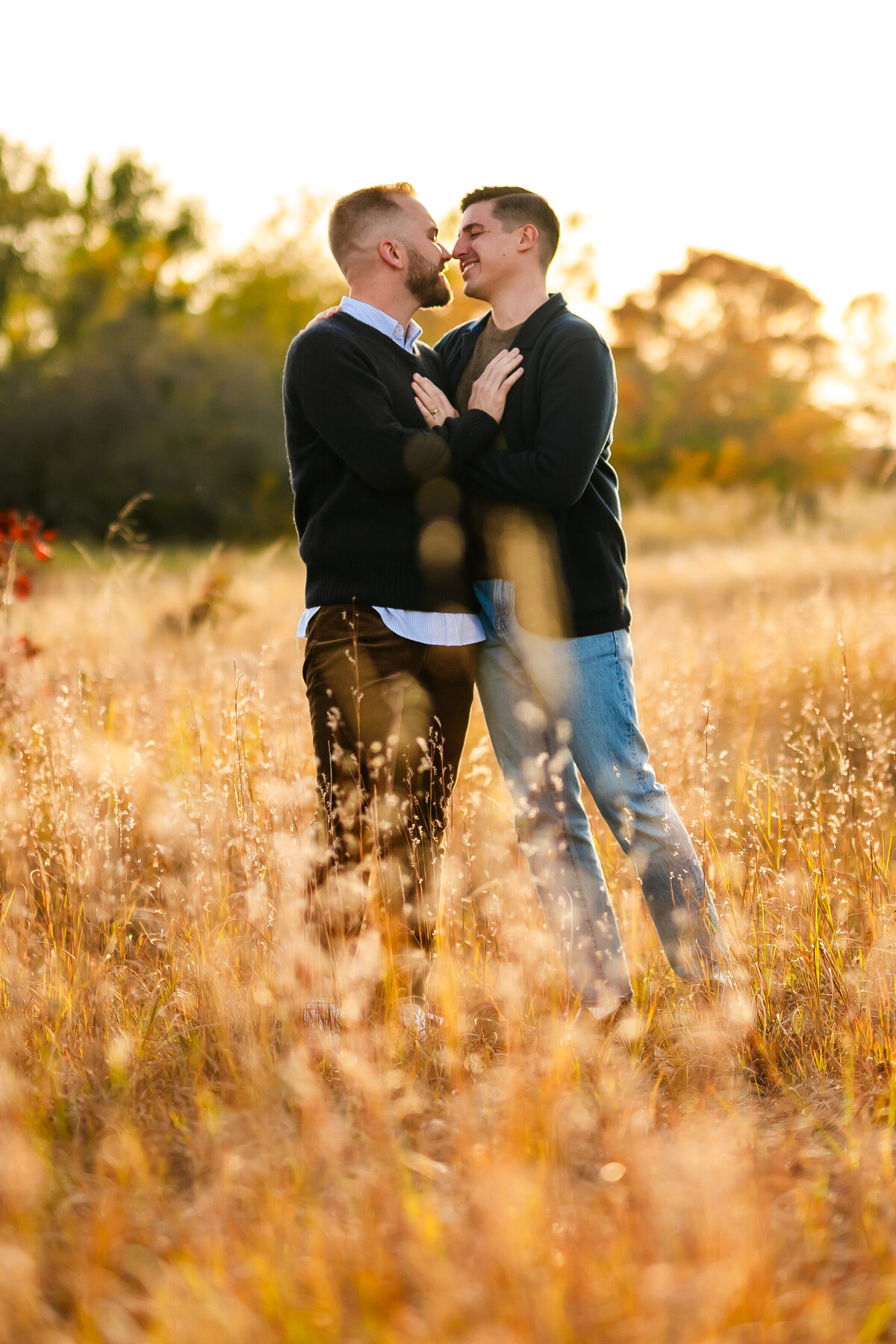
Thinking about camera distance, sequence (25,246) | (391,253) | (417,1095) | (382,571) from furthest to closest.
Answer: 1. (25,246)
2. (391,253)
3. (382,571)
4. (417,1095)

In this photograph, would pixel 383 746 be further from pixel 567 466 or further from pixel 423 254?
pixel 423 254

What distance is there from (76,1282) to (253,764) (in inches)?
91.2

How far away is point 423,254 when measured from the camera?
2771 millimetres

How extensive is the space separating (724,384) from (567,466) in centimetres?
3358

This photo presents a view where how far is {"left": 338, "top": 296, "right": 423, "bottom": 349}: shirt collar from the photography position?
2.76m

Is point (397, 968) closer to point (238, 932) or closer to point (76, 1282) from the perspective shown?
point (238, 932)

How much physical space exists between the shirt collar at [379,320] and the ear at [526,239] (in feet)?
1.17

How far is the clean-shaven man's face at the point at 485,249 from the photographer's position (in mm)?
2752

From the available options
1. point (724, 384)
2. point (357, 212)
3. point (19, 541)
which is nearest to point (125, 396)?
point (724, 384)

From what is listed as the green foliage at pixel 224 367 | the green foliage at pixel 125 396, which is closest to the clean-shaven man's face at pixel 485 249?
the green foliage at pixel 224 367

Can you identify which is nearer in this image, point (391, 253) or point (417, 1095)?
point (417, 1095)

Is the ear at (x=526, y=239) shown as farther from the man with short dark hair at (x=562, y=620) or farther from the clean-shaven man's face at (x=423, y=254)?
the clean-shaven man's face at (x=423, y=254)

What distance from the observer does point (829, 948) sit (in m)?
2.61

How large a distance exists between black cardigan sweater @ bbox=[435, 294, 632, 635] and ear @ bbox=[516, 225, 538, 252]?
0.51 ft
